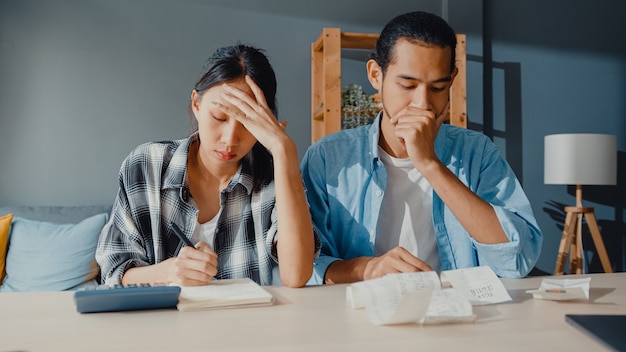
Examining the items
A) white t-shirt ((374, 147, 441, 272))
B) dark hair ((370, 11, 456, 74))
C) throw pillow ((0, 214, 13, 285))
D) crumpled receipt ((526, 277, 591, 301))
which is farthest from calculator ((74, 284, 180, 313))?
throw pillow ((0, 214, 13, 285))

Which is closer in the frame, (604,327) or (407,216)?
(604,327)

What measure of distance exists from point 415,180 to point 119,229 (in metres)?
0.78

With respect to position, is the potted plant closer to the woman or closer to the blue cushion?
the blue cushion

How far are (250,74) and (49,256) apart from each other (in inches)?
73.9

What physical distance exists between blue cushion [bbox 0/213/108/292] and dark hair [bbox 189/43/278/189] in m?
1.69

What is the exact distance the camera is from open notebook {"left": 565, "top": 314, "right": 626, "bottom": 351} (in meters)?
0.71

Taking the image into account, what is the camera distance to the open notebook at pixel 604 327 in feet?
2.31

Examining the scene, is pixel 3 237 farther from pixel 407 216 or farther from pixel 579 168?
pixel 579 168

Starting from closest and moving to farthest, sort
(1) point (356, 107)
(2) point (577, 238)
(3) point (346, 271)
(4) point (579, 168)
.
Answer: (3) point (346, 271) → (1) point (356, 107) → (4) point (579, 168) → (2) point (577, 238)

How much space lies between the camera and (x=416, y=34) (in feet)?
4.86

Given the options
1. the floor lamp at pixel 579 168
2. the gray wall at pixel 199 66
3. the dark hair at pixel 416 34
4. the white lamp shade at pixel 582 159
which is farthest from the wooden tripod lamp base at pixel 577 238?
the dark hair at pixel 416 34

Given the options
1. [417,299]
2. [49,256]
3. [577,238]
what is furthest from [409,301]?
[577,238]

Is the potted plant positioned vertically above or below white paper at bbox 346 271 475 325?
above

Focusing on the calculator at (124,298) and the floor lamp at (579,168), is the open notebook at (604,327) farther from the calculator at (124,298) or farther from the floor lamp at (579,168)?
the floor lamp at (579,168)
